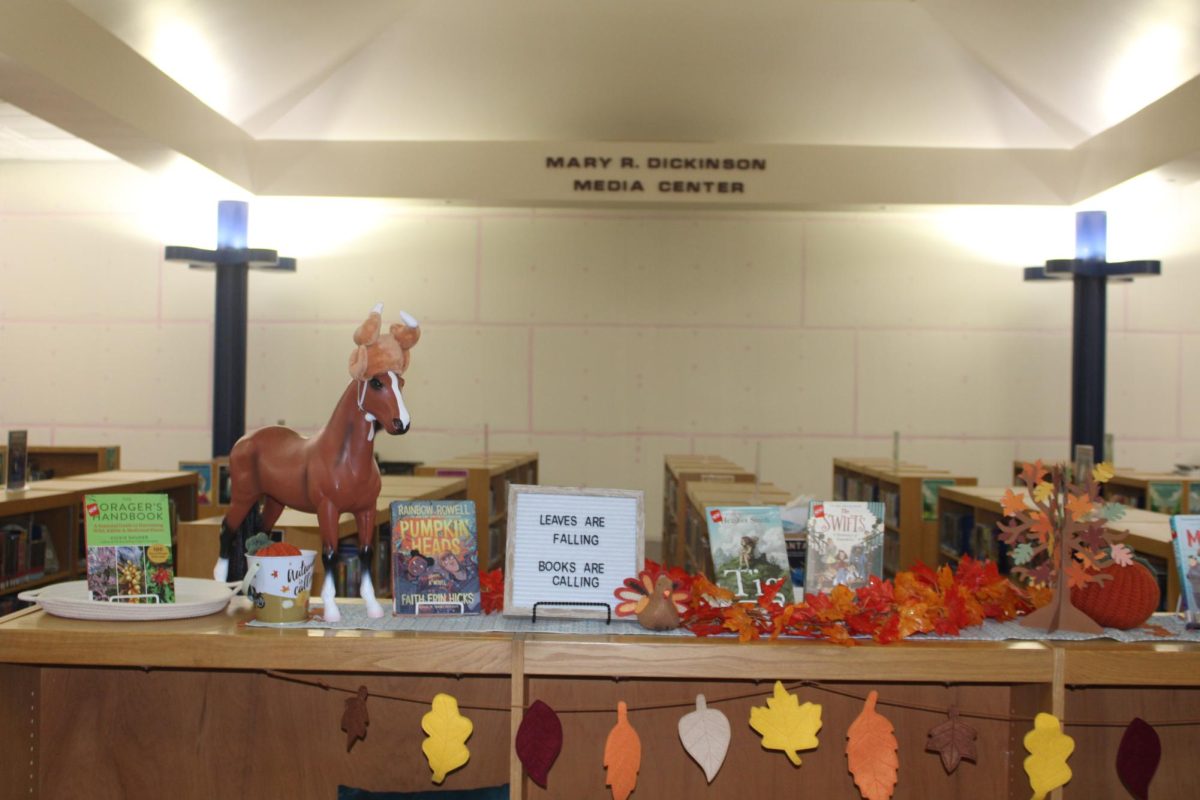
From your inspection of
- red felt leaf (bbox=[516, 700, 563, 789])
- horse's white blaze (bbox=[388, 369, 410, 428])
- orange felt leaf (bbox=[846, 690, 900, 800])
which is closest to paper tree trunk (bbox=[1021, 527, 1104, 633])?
orange felt leaf (bbox=[846, 690, 900, 800])

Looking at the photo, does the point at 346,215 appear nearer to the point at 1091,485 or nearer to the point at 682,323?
the point at 682,323

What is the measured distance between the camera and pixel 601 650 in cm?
168

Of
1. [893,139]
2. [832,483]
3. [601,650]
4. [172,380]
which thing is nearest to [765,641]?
[601,650]

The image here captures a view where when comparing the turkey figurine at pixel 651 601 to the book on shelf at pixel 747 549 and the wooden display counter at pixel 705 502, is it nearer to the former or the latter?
the book on shelf at pixel 747 549

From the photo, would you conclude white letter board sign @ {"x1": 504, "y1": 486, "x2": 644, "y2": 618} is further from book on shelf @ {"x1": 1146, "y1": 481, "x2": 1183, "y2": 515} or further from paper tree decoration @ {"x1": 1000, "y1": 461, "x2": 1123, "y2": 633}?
book on shelf @ {"x1": 1146, "y1": 481, "x2": 1183, "y2": 515}

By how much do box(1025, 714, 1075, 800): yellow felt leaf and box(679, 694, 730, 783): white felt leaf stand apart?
0.48 m

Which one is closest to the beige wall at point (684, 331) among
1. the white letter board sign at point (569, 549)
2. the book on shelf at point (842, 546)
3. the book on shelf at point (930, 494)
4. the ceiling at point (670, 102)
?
the ceiling at point (670, 102)

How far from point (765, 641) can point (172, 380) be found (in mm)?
8462

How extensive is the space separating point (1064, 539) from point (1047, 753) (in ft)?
1.18

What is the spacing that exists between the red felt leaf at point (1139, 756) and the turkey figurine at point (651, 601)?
0.75 meters

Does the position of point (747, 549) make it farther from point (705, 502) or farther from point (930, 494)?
point (930, 494)

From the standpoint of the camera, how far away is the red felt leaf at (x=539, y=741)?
5.53 feet

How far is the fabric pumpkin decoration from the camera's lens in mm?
1824

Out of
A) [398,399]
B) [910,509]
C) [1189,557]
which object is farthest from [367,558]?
[910,509]
